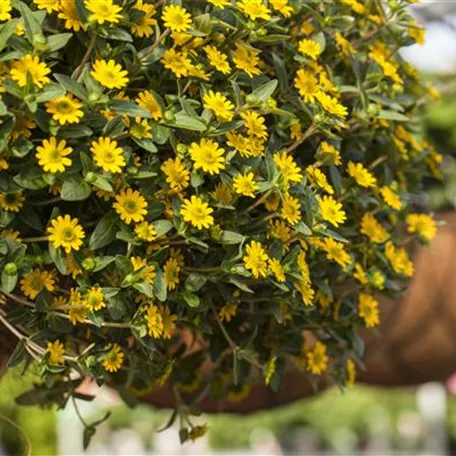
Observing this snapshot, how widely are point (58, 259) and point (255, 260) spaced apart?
0.18m

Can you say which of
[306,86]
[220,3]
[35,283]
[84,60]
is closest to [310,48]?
[306,86]

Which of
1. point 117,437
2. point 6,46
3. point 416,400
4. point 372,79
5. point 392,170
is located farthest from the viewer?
point 416,400

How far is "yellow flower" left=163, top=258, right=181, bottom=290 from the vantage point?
101cm

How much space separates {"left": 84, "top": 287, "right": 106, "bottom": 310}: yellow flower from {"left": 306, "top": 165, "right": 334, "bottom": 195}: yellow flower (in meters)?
0.23

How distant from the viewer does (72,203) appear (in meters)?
1.02

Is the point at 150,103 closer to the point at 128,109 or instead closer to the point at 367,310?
the point at 128,109


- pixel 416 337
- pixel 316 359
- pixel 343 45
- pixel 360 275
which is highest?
pixel 343 45

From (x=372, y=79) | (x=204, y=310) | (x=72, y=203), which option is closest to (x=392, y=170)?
(x=372, y=79)

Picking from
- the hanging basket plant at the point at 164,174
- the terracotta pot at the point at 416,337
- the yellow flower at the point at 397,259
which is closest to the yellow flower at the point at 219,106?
the hanging basket plant at the point at 164,174

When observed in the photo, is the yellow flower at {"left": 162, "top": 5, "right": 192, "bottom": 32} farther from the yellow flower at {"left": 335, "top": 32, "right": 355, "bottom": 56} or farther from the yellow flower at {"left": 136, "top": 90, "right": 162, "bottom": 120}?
the yellow flower at {"left": 335, "top": 32, "right": 355, "bottom": 56}

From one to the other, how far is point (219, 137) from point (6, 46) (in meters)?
0.21

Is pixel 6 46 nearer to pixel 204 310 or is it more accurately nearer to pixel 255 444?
pixel 204 310

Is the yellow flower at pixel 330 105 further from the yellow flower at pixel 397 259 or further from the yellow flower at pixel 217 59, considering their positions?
the yellow flower at pixel 397 259

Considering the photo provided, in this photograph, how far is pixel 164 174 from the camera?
0.98 metres
